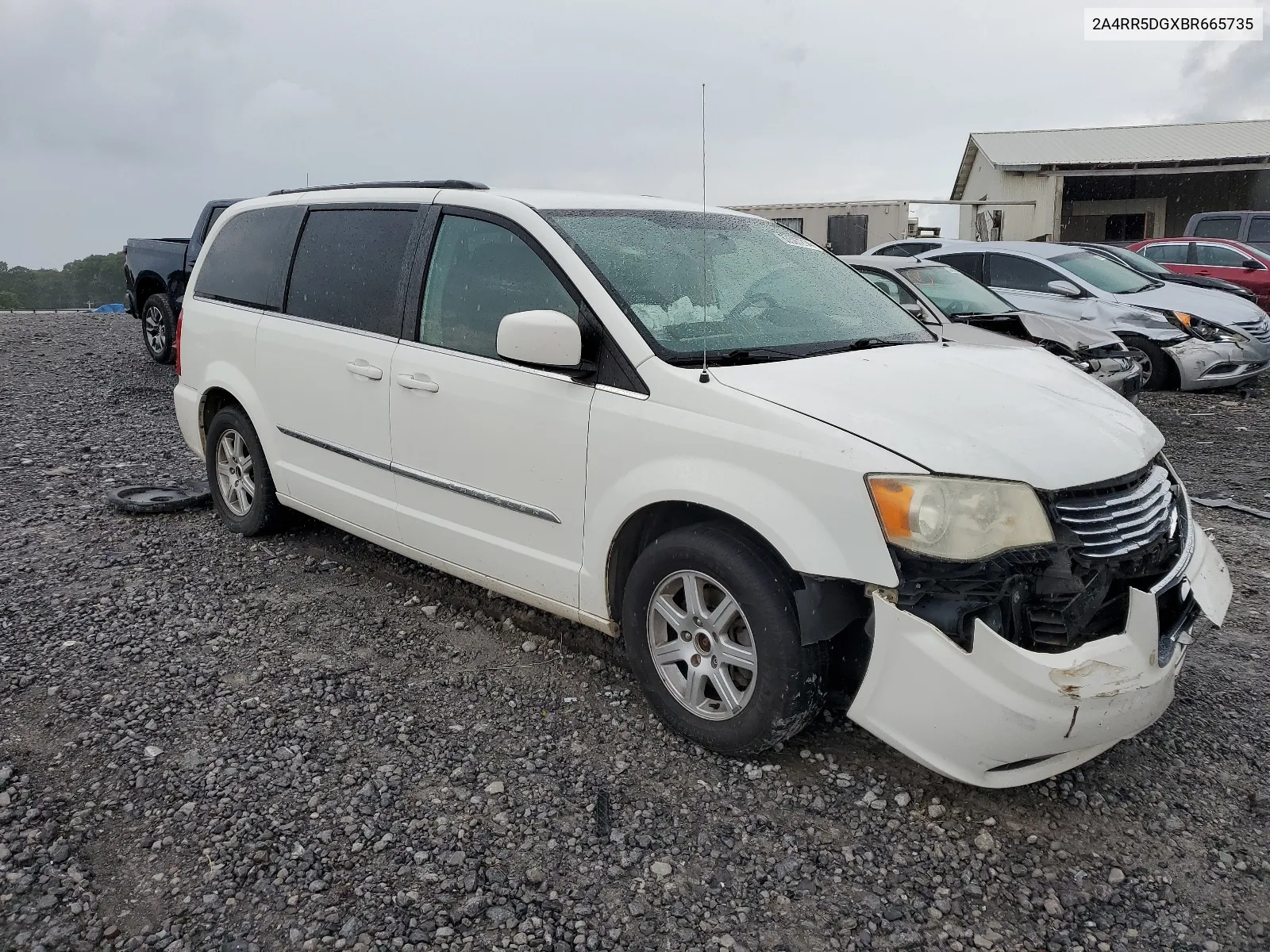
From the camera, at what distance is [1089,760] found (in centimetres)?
310

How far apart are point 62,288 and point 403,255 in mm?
30100

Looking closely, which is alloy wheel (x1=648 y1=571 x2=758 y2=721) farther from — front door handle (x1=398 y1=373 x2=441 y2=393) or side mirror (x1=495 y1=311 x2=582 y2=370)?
front door handle (x1=398 y1=373 x2=441 y2=393)

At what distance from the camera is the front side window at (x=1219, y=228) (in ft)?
53.1

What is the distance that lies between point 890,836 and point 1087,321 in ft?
28.8

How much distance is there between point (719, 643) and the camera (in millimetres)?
3051

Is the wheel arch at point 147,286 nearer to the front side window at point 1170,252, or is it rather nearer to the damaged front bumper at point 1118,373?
the damaged front bumper at point 1118,373

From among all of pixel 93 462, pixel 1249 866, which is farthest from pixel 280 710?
pixel 93 462

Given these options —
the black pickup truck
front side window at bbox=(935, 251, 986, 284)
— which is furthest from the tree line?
front side window at bbox=(935, 251, 986, 284)

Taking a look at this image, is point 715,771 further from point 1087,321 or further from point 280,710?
point 1087,321

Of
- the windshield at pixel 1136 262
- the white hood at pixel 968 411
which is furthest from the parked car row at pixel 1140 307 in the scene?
the white hood at pixel 968 411

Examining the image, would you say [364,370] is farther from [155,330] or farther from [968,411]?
[155,330]

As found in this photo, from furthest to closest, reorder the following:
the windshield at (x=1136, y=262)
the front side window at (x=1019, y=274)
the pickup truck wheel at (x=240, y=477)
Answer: the windshield at (x=1136, y=262) < the front side window at (x=1019, y=274) < the pickup truck wheel at (x=240, y=477)

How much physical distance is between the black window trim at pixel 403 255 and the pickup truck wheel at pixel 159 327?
7.67 meters

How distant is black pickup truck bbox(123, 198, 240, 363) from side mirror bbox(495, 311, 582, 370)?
924 centimetres
